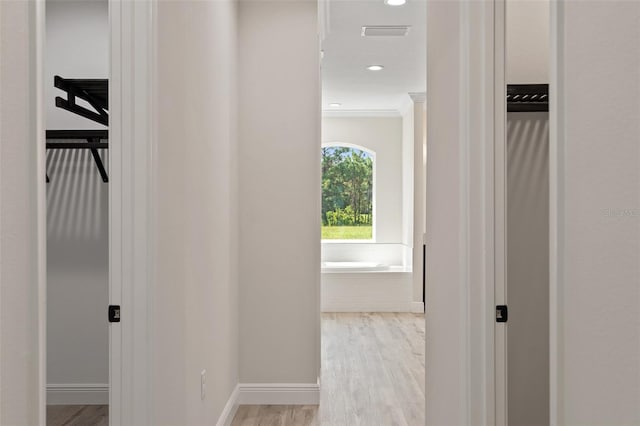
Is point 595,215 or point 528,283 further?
point 528,283

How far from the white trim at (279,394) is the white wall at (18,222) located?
2737mm

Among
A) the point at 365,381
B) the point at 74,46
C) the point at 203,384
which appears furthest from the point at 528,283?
the point at 74,46

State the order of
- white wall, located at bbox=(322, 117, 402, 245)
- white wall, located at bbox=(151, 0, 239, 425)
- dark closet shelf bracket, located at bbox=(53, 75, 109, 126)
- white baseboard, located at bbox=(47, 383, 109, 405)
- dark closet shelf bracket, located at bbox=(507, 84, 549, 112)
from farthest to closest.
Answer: white wall, located at bbox=(322, 117, 402, 245) < white baseboard, located at bbox=(47, 383, 109, 405) < dark closet shelf bracket, located at bbox=(507, 84, 549, 112) < dark closet shelf bracket, located at bbox=(53, 75, 109, 126) < white wall, located at bbox=(151, 0, 239, 425)

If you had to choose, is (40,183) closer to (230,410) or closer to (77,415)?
(230,410)

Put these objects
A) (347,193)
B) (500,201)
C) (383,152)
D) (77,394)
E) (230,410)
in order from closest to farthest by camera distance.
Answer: (500,201) < (230,410) < (77,394) < (383,152) < (347,193)

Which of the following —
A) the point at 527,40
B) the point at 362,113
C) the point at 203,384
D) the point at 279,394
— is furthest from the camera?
the point at 362,113

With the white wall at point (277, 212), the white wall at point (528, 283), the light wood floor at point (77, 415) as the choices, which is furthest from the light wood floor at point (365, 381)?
the white wall at point (528, 283)

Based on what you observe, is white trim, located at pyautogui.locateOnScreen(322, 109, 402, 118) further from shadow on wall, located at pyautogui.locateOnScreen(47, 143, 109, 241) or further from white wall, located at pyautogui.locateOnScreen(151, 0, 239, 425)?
shadow on wall, located at pyautogui.locateOnScreen(47, 143, 109, 241)

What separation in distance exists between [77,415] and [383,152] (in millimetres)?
6106

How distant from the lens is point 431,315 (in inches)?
92.4

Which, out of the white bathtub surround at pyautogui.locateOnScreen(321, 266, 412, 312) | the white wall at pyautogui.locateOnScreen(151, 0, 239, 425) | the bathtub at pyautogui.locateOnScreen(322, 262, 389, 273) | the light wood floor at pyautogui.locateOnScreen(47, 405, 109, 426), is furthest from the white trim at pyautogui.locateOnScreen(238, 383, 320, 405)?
the bathtub at pyautogui.locateOnScreen(322, 262, 389, 273)

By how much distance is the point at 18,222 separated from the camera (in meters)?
0.96

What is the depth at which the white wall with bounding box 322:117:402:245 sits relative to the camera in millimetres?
8531

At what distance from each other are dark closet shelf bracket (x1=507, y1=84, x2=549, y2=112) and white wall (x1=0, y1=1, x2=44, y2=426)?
1.82 meters
